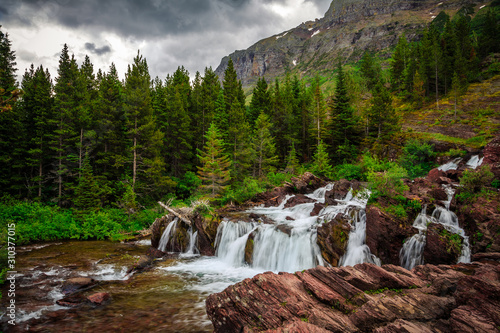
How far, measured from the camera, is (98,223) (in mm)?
22156

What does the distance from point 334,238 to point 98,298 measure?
11.9 meters

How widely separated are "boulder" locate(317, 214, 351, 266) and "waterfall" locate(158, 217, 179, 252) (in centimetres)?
1152

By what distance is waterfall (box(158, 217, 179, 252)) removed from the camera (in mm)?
17609

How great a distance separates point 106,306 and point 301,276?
8.16 meters

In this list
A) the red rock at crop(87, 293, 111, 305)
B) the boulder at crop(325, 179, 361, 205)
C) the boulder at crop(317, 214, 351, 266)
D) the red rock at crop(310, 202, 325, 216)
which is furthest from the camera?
the boulder at crop(325, 179, 361, 205)

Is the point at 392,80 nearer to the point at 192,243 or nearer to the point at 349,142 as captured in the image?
the point at 349,142

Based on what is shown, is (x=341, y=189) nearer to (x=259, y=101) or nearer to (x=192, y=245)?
(x=192, y=245)

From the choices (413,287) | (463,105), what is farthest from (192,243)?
(463,105)

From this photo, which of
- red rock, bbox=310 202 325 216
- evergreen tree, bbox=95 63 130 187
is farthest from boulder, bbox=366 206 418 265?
evergreen tree, bbox=95 63 130 187

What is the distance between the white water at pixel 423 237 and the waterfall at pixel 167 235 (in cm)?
1558

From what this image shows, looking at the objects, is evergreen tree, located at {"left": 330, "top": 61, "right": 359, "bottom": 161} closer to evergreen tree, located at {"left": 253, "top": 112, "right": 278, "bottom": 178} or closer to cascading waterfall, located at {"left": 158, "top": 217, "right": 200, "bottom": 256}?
evergreen tree, located at {"left": 253, "top": 112, "right": 278, "bottom": 178}

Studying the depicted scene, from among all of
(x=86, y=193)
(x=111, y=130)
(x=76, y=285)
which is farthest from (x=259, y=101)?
(x=76, y=285)

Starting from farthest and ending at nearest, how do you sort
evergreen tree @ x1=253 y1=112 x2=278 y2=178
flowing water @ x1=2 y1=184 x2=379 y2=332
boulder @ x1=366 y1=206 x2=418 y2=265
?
1. evergreen tree @ x1=253 y1=112 x2=278 y2=178
2. boulder @ x1=366 y1=206 x2=418 y2=265
3. flowing water @ x1=2 y1=184 x2=379 y2=332

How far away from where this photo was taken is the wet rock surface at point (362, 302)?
502 cm
